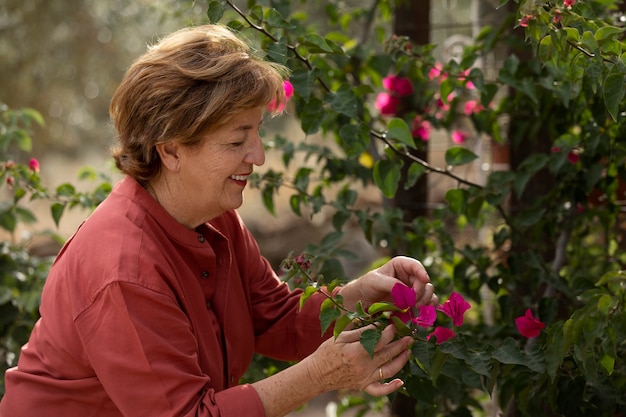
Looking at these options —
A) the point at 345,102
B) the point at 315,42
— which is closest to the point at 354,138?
the point at 345,102

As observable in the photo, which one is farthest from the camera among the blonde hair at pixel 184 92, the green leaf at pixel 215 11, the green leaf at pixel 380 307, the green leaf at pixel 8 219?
the green leaf at pixel 8 219

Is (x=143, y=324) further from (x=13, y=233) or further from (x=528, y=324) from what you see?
(x=13, y=233)

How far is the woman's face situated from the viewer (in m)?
1.73

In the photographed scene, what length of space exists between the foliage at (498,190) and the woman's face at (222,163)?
9.4 inches

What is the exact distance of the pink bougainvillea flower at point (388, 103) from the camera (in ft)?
9.48

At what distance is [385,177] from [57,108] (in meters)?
7.49

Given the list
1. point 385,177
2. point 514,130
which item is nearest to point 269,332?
point 385,177

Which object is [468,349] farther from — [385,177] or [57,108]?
[57,108]

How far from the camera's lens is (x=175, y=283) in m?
1.69

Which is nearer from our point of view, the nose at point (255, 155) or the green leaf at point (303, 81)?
the nose at point (255, 155)

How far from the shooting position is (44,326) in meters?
1.77

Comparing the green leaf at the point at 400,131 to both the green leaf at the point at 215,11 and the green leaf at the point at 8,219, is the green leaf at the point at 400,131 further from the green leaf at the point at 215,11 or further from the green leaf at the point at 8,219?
the green leaf at the point at 8,219

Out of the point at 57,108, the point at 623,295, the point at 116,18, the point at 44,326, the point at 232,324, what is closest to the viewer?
the point at 623,295

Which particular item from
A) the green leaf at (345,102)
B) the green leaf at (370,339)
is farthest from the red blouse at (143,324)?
the green leaf at (345,102)
